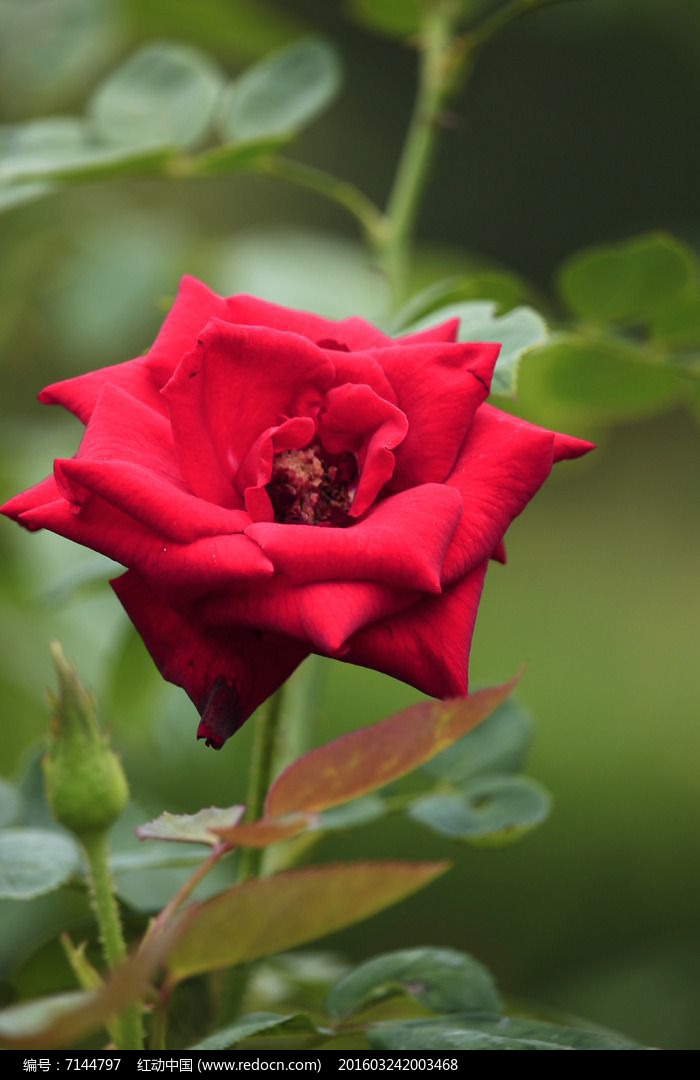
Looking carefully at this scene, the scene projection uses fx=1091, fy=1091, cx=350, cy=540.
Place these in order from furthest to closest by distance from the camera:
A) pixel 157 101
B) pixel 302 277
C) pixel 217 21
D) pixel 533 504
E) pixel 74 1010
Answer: pixel 533 504 < pixel 217 21 < pixel 302 277 < pixel 157 101 < pixel 74 1010

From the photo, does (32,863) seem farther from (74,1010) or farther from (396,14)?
(396,14)

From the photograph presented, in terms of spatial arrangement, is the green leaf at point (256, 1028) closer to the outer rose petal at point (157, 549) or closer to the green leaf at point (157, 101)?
the outer rose petal at point (157, 549)

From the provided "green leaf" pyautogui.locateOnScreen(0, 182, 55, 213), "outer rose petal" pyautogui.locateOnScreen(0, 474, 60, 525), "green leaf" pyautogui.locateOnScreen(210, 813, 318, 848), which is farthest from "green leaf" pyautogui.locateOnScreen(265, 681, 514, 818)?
"green leaf" pyautogui.locateOnScreen(0, 182, 55, 213)

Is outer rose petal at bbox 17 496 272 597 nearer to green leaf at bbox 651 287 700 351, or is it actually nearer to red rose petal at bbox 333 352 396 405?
red rose petal at bbox 333 352 396 405

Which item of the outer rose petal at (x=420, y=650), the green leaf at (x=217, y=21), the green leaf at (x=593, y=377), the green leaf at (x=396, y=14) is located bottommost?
the outer rose petal at (x=420, y=650)

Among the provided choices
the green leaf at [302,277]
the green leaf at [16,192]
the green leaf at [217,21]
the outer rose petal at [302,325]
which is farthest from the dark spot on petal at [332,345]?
the green leaf at [217,21]

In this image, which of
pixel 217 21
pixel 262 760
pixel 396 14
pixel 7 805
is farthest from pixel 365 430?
pixel 217 21
